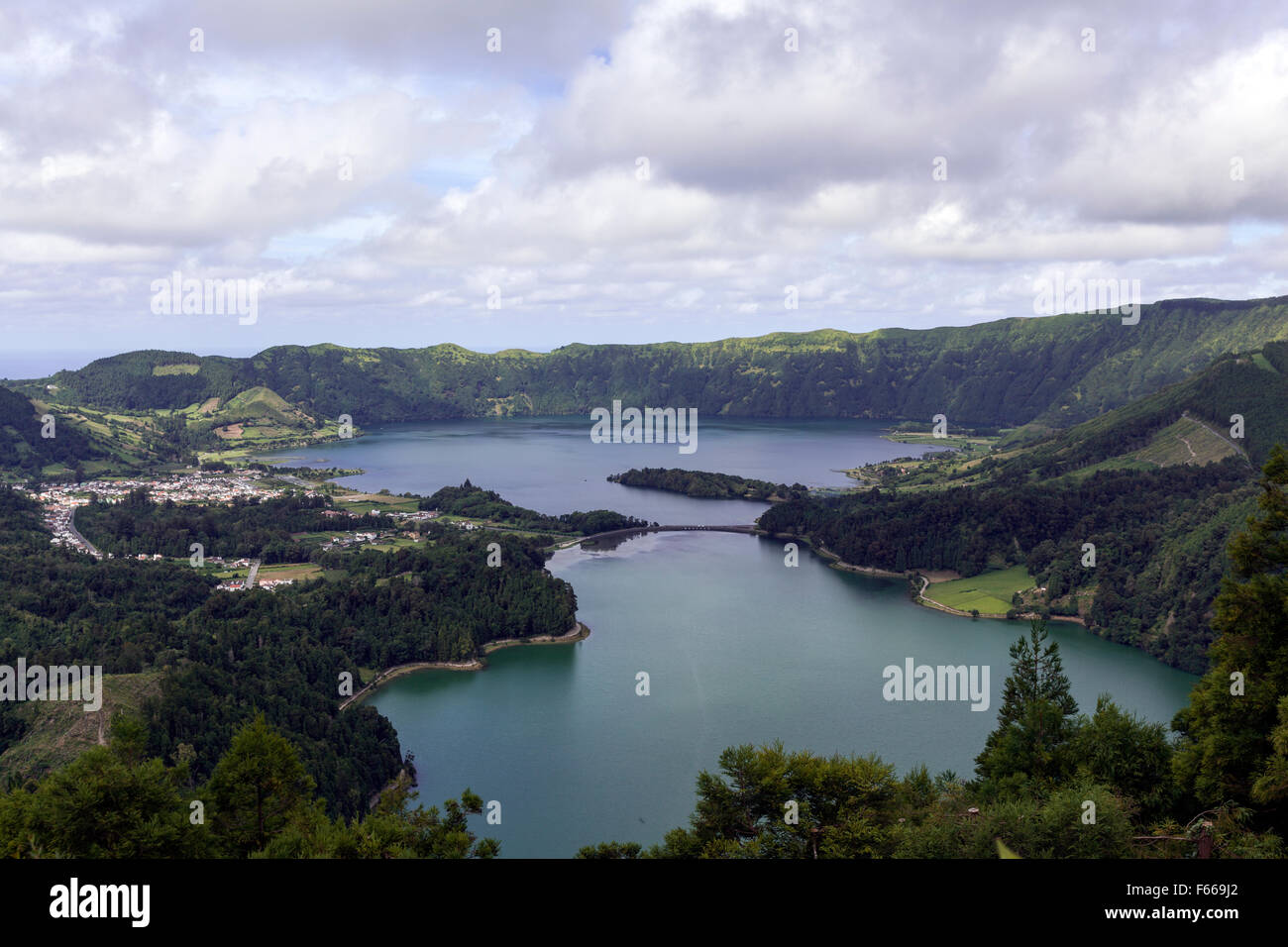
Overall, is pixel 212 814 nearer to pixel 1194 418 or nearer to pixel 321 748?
pixel 321 748

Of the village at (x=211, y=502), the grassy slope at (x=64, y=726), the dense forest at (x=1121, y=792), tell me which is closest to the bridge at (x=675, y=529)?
the village at (x=211, y=502)

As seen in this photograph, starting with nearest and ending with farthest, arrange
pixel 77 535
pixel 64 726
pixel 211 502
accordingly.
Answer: pixel 64 726 < pixel 77 535 < pixel 211 502

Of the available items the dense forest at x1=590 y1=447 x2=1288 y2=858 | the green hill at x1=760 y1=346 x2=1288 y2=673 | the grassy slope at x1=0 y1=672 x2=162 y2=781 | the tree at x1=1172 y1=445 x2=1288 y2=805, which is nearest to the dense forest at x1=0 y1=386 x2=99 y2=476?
the grassy slope at x1=0 y1=672 x2=162 y2=781

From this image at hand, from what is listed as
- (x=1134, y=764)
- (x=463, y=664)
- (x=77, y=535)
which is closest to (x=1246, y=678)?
(x=1134, y=764)

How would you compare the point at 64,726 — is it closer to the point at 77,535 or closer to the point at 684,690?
the point at 684,690

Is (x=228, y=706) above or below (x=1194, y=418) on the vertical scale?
below

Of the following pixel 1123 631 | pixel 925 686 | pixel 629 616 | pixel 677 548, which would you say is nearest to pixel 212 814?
pixel 925 686

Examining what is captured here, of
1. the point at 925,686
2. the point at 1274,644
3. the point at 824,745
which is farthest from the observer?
the point at 925,686
